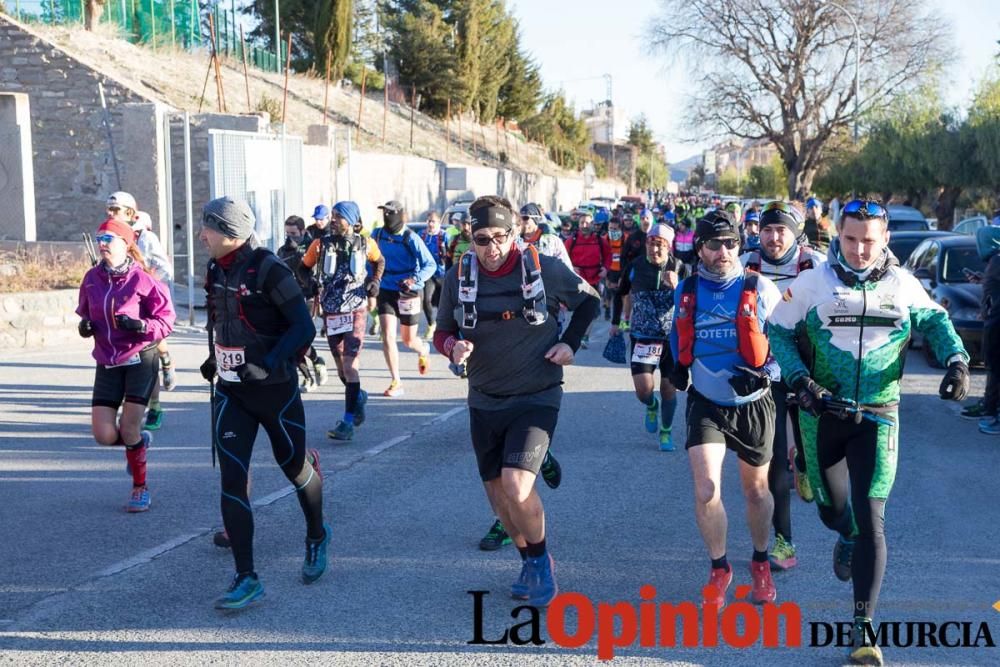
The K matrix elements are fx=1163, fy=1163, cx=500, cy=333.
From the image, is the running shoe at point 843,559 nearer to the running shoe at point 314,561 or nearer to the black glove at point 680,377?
the black glove at point 680,377

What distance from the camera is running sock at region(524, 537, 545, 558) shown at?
5523 mm

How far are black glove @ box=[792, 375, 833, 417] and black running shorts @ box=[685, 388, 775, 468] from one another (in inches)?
20.9

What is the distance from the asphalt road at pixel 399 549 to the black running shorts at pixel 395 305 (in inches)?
45.8

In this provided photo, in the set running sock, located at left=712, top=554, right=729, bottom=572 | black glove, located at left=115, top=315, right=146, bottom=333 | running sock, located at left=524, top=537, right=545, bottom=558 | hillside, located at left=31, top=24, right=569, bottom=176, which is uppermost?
hillside, located at left=31, top=24, right=569, bottom=176

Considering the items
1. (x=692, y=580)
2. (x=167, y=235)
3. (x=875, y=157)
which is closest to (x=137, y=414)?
(x=692, y=580)

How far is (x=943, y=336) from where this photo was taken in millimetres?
4941

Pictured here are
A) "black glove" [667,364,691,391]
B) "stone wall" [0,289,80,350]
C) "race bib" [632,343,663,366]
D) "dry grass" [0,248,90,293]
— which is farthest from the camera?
"dry grass" [0,248,90,293]

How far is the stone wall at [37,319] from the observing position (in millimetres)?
14616

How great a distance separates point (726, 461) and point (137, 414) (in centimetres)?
454

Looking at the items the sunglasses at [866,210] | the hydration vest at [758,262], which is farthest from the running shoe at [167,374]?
the sunglasses at [866,210]

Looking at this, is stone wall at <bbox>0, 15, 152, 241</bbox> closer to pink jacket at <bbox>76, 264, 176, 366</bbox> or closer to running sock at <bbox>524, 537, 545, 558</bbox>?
pink jacket at <bbox>76, 264, 176, 366</bbox>

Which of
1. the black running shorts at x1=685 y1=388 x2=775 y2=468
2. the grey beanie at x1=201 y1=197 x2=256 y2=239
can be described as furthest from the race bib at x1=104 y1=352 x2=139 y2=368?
the black running shorts at x1=685 y1=388 x2=775 y2=468

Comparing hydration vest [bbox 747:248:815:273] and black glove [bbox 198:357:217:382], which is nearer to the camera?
black glove [bbox 198:357:217:382]

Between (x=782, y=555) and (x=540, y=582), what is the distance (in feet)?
4.76
